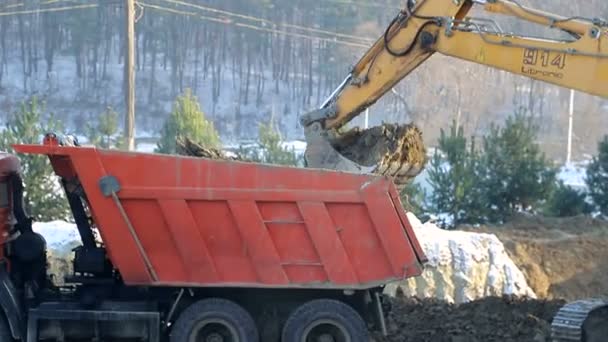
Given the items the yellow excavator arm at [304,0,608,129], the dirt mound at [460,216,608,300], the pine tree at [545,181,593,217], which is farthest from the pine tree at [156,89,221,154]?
the yellow excavator arm at [304,0,608,129]

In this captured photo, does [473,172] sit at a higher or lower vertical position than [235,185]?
higher

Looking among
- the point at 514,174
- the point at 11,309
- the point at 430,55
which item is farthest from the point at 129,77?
the point at 11,309

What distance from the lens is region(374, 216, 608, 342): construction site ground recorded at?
12.2 m

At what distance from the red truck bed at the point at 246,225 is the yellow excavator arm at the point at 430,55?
2986 millimetres

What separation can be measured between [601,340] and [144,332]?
4538mm

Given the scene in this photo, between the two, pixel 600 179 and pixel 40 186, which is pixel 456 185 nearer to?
pixel 600 179

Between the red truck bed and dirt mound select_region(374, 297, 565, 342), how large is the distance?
1522 millimetres

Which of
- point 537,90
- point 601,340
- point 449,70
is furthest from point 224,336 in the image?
point 537,90

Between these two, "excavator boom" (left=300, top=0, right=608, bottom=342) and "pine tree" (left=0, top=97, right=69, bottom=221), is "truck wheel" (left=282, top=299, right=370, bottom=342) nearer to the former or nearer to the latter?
"excavator boom" (left=300, top=0, right=608, bottom=342)

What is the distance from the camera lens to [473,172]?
24859 millimetres

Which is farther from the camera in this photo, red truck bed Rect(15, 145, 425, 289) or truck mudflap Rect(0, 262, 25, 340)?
truck mudflap Rect(0, 262, 25, 340)

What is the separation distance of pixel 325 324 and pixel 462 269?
29.7 feet

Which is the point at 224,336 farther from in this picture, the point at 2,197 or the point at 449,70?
the point at 449,70

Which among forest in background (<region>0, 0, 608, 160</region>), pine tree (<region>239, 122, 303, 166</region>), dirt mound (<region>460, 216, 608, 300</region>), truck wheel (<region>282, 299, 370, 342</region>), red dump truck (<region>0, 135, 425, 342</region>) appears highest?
forest in background (<region>0, 0, 608, 160</region>)
